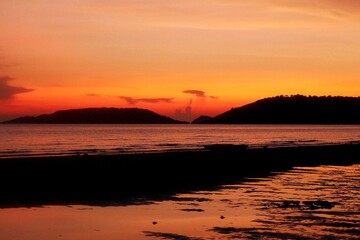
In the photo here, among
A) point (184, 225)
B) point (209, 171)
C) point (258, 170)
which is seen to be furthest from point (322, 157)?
point (184, 225)

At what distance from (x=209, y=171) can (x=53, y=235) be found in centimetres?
2635

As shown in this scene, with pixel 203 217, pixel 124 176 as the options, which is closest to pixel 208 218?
pixel 203 217

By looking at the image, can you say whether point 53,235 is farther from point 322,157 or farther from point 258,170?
point 322,157

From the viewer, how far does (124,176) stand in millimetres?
39094

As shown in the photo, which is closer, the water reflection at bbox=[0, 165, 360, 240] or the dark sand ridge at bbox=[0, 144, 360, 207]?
the water reflection at bbox=[0, 165, 360, 240]

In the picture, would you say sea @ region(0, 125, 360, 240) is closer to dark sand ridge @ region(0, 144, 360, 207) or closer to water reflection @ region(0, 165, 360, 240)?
water reflection @ region(0, 165, 360, 240)

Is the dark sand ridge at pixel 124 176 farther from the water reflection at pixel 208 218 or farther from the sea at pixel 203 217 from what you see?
the water reflection at pixel 208 218

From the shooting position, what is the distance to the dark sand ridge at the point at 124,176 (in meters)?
29.3

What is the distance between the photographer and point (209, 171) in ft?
148

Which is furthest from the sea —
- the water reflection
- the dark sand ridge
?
the dark sand ridge

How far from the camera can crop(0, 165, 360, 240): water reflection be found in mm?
19688

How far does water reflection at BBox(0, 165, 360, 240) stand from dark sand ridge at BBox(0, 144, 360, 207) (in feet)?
8.24

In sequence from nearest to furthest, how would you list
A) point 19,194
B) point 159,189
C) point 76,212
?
1. point 76,212
2. point 19,194
3. point 159,189

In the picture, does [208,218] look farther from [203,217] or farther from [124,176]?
[124,176]
